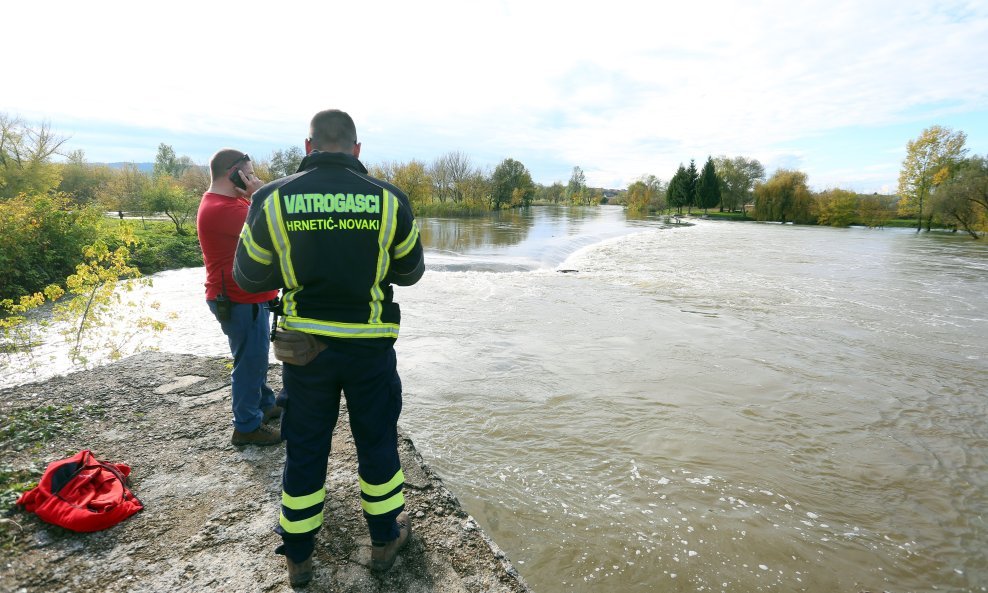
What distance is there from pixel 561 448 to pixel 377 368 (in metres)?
3.16

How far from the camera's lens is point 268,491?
293 cm

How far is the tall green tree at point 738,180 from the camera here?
7350 cm

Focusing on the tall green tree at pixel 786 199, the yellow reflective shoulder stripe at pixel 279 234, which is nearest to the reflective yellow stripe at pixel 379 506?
the yellow reflective shoulder stripe at pixel 279 234

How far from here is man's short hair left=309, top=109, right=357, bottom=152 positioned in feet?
7.23

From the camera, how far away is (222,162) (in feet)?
10.6

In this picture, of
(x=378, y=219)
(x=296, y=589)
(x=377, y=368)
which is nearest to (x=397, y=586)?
(x=296, y=589)

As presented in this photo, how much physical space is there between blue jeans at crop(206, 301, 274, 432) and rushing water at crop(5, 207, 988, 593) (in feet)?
6.08

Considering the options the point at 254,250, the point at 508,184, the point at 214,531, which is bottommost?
the point at 214,531

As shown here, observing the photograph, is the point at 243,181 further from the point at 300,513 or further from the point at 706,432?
the point at 706,432

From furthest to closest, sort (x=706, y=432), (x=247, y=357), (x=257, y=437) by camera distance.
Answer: (x=706, y=432), (x=257, y=437), (x=247, y=357)

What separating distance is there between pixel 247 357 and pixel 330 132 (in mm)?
2002

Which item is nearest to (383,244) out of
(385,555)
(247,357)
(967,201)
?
(385,555)

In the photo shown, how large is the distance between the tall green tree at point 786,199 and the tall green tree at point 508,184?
35811 millimetres

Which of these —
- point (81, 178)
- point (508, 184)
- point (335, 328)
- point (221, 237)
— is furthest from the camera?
point (508, 184)
